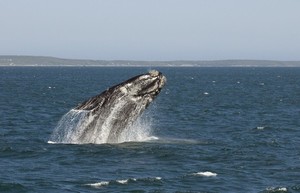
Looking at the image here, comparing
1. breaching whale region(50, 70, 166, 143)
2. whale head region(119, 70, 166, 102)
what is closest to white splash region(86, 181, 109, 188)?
breaching whale region(50, 70, 166, 143)

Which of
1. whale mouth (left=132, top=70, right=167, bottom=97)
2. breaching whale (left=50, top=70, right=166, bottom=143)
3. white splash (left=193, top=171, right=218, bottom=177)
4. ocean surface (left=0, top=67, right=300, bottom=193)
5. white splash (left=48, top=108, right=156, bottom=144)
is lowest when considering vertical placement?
ocean surface (left=0, top=67, right=300, bottom=193)

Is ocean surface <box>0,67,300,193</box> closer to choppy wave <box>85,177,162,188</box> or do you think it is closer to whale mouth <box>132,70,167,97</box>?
choppy wave <box>85,177,162,188</box>

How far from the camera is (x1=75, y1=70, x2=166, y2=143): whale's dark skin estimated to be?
3011 centimetres

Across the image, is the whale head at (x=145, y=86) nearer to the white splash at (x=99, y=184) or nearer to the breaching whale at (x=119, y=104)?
the breaching whale at (x=119, y=104)

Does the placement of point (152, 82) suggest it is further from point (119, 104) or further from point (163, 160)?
point (163, 160)

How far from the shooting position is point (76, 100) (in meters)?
81.8

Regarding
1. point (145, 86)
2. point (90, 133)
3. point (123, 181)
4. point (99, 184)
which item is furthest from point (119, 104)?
point (99, 184)

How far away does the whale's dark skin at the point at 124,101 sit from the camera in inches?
1185

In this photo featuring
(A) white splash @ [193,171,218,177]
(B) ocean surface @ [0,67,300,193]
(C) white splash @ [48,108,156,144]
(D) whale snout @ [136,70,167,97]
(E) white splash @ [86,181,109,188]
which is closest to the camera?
(E) white splash @ [86,181,109,188]

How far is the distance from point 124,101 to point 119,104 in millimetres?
258

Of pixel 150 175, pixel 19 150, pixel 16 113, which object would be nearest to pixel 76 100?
pixel 16 113

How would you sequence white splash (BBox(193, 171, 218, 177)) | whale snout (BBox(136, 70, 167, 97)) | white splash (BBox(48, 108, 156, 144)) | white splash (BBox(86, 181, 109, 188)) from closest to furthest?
1. white splash (BBox(86, 181, 109, 188))
2. white splash (BBox(193, 171, 218, 177))
3. whale snout (BBox(136, 70, 167, 97))
4. white splash (BBox(48, 108, 156, 144))

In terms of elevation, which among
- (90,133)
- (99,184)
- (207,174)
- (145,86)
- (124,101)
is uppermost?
(145,86)

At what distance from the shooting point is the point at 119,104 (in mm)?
30953
